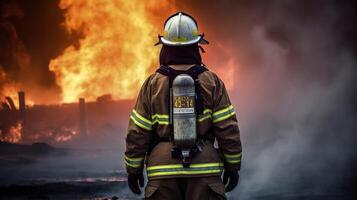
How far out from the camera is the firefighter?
3.21 m

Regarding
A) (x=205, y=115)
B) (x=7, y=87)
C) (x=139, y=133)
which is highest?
(x=205, y=115)

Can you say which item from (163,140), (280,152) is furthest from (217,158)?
(280,152)

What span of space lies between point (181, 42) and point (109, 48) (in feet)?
70.0

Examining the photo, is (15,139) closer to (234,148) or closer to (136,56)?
(136,56)

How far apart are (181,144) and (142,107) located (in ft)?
1.23

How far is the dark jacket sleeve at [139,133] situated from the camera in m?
3.33

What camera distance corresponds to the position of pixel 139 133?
3324mm

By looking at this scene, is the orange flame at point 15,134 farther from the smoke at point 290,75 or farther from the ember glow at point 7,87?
the smoke at point 290,75

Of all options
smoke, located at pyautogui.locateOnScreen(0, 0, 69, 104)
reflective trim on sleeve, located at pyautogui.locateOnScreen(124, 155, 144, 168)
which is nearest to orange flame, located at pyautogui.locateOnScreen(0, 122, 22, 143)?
smoke, located at pyautogui.locateOnScreen(0, 0, 69, 104)

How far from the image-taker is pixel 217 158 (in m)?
3.32

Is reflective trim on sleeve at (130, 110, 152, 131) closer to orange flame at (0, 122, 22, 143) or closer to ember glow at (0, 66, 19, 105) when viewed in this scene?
orange flame at (0, 122, 22, 143)

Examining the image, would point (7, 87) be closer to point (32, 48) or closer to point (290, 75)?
point (32, 48)

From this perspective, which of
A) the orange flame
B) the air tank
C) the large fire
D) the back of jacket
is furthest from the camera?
the large fire

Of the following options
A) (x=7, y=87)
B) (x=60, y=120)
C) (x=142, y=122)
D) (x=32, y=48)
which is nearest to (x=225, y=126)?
(x=142, y=122)
